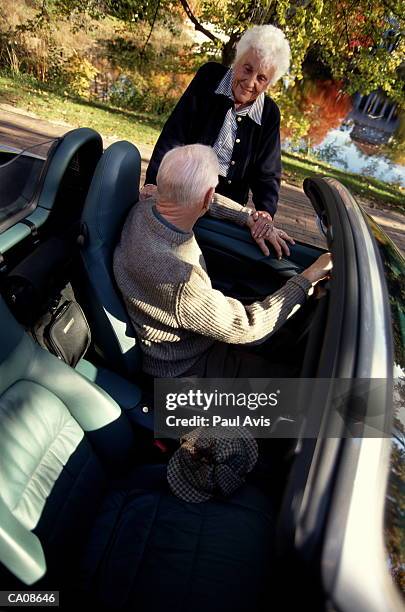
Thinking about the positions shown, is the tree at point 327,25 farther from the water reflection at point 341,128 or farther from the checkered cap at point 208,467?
the checkered cap at point 208,467

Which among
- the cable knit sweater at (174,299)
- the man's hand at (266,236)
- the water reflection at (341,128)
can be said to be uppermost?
the water reflection at (341,128)

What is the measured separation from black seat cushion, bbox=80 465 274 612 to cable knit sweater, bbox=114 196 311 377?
1.74ft

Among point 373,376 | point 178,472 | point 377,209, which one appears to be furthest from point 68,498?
point 377,209

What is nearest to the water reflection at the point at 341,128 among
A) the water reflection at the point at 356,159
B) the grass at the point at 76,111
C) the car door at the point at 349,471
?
the water reflection at the point at 356,159

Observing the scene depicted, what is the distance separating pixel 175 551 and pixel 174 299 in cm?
81

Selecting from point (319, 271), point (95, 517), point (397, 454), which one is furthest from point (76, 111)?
point (397, 454)

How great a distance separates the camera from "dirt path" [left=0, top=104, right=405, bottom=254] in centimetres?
485

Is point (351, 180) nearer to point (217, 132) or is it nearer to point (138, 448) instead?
point (217, 132)

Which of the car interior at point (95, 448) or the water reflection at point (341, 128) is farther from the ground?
the water reflection at point (341, 128)

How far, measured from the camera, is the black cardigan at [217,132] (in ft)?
7.34

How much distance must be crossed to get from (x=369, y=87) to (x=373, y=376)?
650 centimetres

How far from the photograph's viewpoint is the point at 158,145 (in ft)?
7.59

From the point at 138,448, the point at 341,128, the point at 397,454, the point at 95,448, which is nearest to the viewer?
the point at 397,454

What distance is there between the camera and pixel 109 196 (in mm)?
1572
